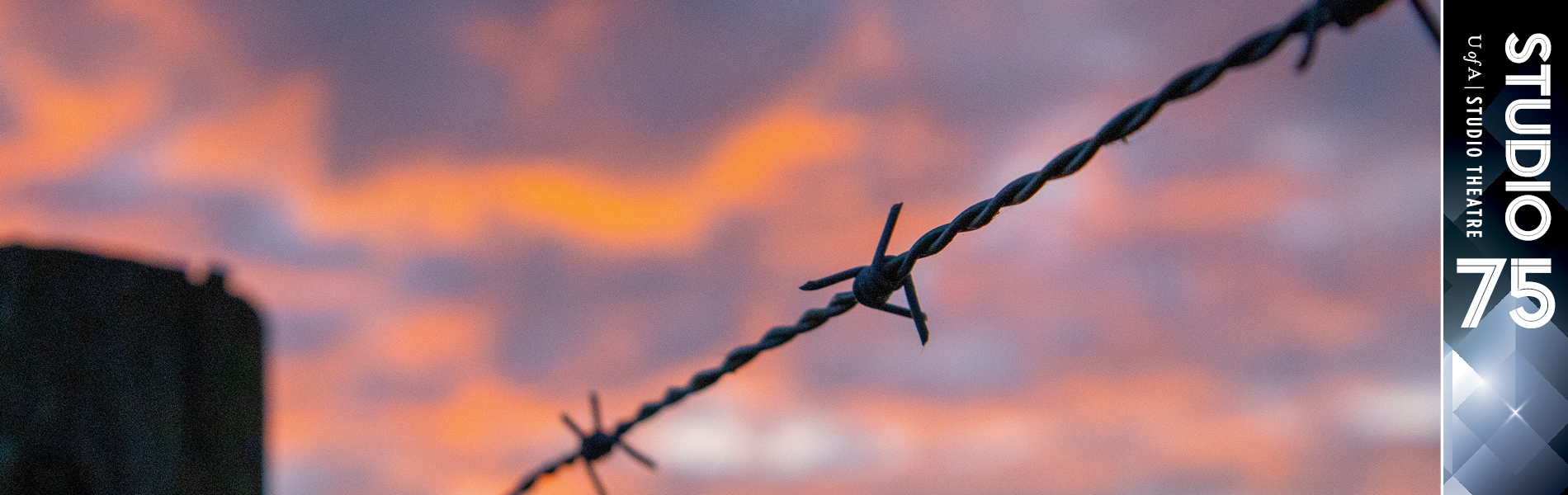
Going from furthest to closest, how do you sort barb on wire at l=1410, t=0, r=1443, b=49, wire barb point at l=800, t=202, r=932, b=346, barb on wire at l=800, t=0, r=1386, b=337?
wire barb point at l=800, t=202, r=932, b=346 → barb on wire at l=800, t=0, r=1386, b=337 → barb on wire at l=1410, t=0, r=1443, b=49

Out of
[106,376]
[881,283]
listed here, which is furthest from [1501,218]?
[106,376]

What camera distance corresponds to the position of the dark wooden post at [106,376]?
2369mm

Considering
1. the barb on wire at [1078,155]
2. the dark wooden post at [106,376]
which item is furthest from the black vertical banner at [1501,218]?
the dark wooden post at [106,376]

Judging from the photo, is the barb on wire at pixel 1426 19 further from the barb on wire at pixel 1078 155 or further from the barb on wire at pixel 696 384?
the barb on wire at pixel 696 384

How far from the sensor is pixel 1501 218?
4.27 m

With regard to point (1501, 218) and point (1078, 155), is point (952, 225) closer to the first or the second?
point (1078, 155)

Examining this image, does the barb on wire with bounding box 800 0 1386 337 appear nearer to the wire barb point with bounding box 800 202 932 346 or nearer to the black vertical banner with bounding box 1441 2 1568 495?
the wire barb point with bounding box 800 202 932 346

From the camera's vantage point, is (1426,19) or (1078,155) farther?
(1078,155)

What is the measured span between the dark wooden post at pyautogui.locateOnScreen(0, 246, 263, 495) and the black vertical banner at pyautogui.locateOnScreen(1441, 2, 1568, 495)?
14.6 ft

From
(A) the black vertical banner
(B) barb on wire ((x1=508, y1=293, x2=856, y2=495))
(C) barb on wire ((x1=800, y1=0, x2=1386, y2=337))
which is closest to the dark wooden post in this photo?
(B) barb on wire ((x1=508, y1=293, x2=856, y2=495))

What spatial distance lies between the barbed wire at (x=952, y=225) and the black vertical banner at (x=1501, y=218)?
10.3 ft

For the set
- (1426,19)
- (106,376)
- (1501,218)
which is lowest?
(1426,19)

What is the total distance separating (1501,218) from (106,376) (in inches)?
196

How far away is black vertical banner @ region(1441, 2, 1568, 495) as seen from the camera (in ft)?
13.5
